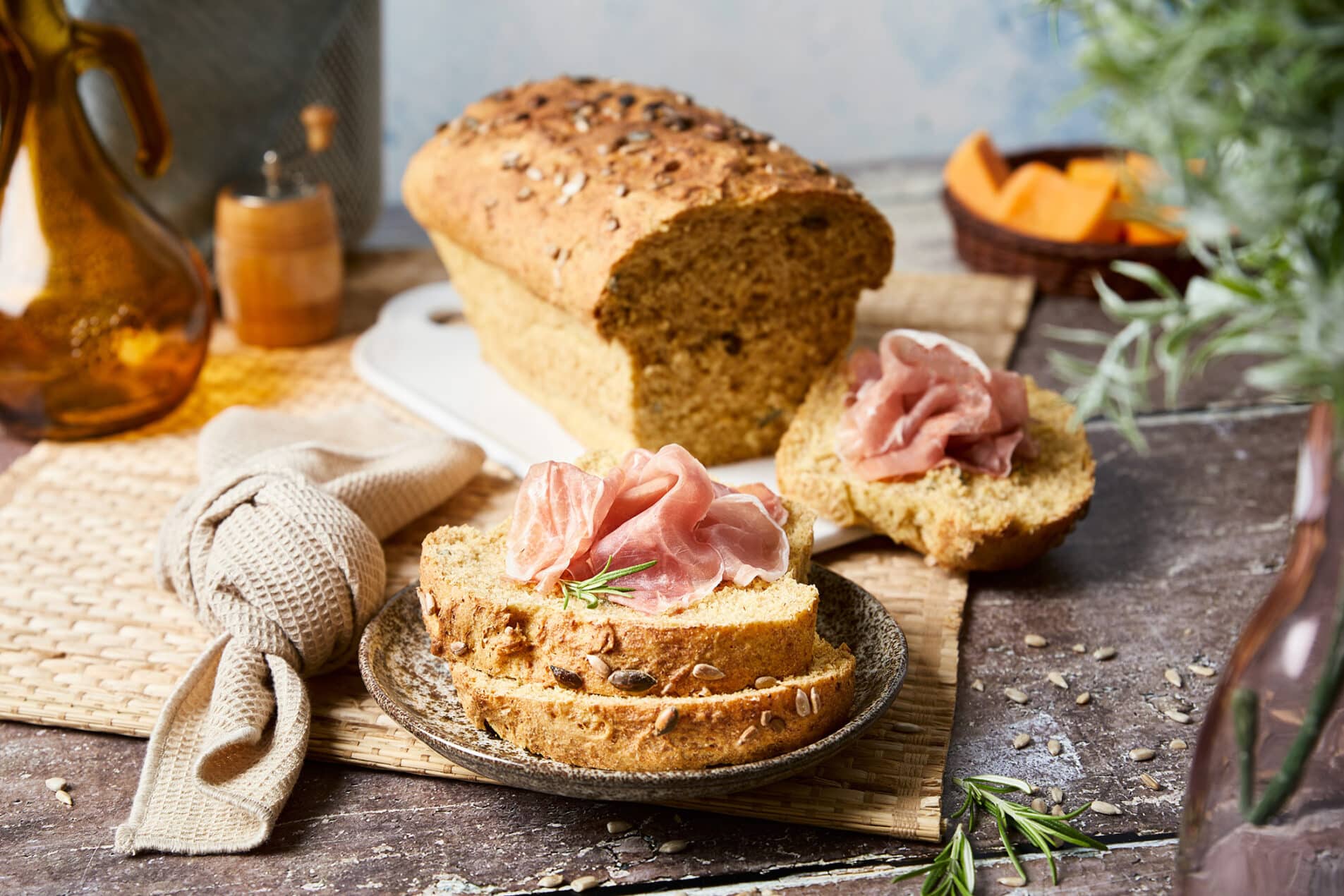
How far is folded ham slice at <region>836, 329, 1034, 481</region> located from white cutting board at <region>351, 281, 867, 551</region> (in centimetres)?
46

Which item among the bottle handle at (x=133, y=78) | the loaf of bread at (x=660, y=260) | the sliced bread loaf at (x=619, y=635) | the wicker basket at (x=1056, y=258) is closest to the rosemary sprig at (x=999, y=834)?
the sliced bread loaf at (x=619, y=635)

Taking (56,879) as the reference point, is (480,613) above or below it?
above

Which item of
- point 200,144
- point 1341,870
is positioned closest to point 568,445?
point 200,144

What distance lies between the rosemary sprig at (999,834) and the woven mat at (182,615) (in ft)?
0.21

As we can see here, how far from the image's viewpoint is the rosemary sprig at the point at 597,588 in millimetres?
2205

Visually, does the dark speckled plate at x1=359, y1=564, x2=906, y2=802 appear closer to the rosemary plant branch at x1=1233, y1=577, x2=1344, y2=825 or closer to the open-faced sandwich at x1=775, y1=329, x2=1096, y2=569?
the open-faced sandwich at x1=775, y1=329, x2=1096, y2=569

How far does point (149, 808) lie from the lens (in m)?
2.17

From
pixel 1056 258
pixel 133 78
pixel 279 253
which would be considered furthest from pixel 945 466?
pixel 133 78

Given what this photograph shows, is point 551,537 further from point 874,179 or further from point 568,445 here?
point 874,179

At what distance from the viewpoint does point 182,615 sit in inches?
111

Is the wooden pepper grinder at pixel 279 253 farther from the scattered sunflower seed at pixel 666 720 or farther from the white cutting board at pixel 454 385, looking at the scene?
the scattered sunflower seed at pixel 666 720

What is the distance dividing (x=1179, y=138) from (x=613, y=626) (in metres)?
1.19

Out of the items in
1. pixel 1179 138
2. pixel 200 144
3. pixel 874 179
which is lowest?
pixel 874 179

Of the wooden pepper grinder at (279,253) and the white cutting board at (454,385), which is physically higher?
the wooden pepper grinder at (279,253)
